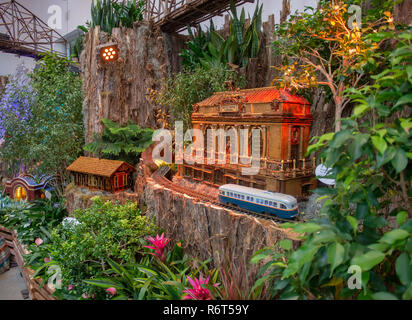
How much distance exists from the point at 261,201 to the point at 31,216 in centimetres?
651

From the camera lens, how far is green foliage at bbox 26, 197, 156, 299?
4320mm

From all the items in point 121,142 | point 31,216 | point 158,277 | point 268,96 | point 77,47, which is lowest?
point 31,216

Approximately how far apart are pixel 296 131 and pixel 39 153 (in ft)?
24.4

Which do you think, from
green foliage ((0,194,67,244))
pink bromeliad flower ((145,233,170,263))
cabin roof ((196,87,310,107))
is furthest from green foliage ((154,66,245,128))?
green foliage ((0,194,67,244))

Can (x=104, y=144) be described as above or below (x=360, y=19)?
below

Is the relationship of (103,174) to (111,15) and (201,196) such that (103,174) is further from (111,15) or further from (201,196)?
(111,15)

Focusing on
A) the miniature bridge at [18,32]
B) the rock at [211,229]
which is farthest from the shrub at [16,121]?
the rock at [211,229]

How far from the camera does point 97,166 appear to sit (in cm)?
740

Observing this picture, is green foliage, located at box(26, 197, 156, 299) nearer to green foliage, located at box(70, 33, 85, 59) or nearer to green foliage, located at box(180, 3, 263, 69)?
green foliage, located at box(180, 3, 263, 69)

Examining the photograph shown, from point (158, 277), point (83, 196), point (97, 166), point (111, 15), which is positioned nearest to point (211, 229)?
point (158, 277)

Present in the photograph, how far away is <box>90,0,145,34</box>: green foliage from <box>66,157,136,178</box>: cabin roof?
4.85 m

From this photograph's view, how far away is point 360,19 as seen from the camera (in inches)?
160
